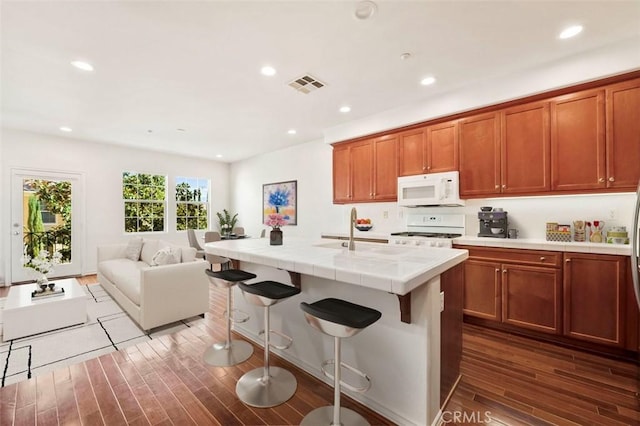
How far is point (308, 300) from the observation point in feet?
6.79

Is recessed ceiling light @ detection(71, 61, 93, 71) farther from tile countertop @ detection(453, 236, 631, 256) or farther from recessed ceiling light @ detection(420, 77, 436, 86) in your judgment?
tile countertop @ detection(453, 236, 631, 256)

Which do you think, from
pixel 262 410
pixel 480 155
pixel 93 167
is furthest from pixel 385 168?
pixel 93 167

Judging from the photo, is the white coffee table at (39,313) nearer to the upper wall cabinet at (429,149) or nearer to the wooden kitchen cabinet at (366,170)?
the wooden kitchen cabinet at (366,170)

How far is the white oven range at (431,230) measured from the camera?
3227 mm

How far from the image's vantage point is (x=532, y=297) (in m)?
2.64


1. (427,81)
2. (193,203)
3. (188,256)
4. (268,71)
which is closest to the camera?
(268,71)

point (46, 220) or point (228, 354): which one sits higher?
point (46, 220)

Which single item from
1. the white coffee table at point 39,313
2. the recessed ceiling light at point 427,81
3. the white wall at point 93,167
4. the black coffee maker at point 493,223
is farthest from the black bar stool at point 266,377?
the white wall at point 93,167

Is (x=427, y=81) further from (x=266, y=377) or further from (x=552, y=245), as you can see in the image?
(x=266, y=377)

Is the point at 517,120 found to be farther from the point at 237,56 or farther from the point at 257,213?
the point at 257,213

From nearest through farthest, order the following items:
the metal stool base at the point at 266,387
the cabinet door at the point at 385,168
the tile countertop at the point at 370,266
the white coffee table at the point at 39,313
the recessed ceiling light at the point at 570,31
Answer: the tile countertop at the point at 370,266
the metal stool base at the point at 266,387
the recessed ceiling light at the point at 570,31
the white coffee table at the point at 39,313
the cabinet door at the point at 385,168

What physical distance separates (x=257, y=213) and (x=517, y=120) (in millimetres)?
5528

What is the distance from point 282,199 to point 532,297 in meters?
4.70

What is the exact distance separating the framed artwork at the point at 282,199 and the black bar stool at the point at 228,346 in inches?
127
